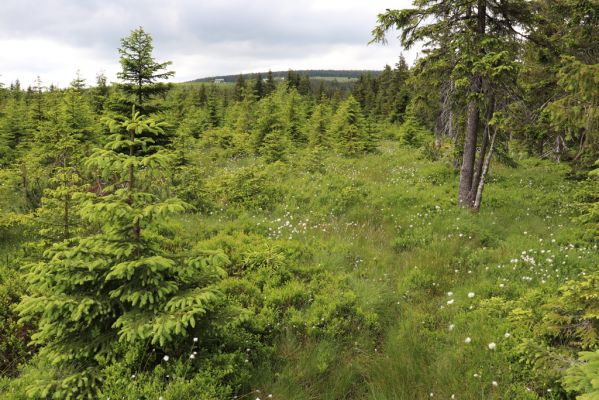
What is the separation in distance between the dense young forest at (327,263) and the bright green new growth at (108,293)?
31mm

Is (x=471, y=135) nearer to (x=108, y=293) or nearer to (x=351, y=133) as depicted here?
(x=108, y=293)

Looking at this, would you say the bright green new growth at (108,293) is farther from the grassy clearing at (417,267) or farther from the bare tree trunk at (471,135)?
the bare tree trunk at (471,135)

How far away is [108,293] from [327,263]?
4.98 m

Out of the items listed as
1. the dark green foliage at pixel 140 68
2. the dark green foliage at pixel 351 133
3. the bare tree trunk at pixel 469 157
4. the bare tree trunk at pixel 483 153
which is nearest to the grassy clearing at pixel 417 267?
the bare tree trunk at pixel 469 157

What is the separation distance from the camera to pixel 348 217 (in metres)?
11.8

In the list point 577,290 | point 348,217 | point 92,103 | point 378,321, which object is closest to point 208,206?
point 348,217

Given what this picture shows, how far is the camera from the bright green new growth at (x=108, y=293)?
Answer: 4.26m

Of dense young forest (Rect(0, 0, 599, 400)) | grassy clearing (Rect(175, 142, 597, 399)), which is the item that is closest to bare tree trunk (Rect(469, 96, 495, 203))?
dense young forest (Rect(0, 0, 599, 400))

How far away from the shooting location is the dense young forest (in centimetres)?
450

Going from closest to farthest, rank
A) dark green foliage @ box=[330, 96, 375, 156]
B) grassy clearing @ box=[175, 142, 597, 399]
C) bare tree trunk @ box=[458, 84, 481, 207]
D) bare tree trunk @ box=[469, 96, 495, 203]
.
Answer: grassy clearing @ box=[175, 142, 597, 399], bare tree trunk @ box=[469, 96, 495, 203], bare tree trunk @ box=[458, 84, 481, 207], dark green foliage @ box=[330, 96, 375, 156]

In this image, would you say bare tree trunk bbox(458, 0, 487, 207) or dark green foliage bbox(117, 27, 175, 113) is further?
bare tree trunk bbox(458, 0, 487, 207)

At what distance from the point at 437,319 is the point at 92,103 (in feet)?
118

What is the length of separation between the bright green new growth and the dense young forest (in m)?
0.03

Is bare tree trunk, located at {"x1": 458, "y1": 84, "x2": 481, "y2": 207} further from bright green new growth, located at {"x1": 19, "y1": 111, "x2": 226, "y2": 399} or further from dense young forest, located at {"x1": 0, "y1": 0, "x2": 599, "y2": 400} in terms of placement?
bright green new growth, located at {"x1": 19, "y1": 111, "x2": 226, "y2": 399}
